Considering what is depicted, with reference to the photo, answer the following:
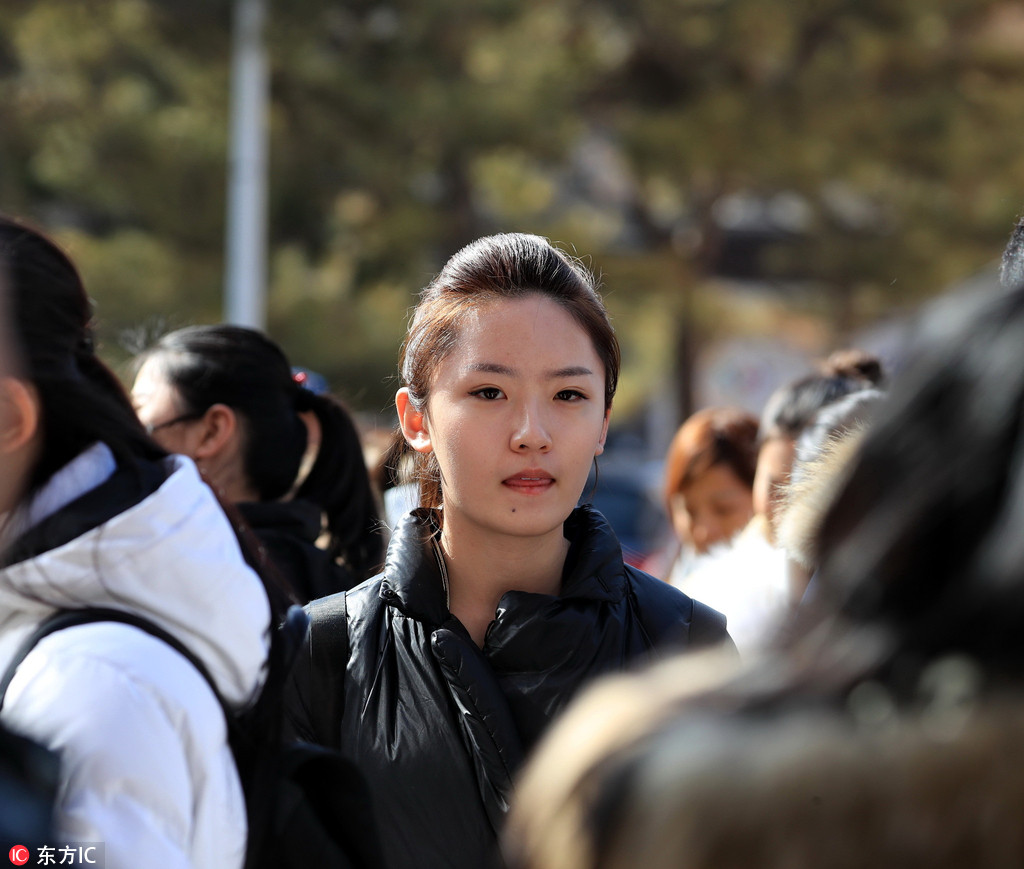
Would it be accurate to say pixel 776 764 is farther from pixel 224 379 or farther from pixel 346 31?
pixel 346 31

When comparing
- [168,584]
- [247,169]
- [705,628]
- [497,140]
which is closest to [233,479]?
[705,628]

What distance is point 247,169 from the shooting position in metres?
10.9

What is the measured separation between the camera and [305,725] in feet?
6.59

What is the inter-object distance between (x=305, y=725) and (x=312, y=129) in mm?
10722

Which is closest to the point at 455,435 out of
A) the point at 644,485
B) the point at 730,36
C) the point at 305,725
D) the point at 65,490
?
the point at 305,725

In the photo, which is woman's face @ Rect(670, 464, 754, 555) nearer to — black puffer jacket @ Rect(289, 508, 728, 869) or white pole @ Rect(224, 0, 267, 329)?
black puffer jacket @ Rect(289, 508, 728, 869)

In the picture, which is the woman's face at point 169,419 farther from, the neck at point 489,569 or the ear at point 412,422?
the neck at point 489,569

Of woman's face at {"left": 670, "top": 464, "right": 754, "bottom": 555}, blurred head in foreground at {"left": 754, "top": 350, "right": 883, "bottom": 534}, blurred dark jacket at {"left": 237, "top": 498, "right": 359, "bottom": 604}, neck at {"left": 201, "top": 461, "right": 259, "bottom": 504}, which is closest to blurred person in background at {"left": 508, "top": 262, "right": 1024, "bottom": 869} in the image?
blurred dark jacket at {"left": 237, "top": 498, "right": 359, "bottom": 604}

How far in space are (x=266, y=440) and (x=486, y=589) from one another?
41.2 inches

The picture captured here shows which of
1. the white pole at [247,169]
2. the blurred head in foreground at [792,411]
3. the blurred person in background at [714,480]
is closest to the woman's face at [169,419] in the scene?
the blurred head in foreground at [792,411]

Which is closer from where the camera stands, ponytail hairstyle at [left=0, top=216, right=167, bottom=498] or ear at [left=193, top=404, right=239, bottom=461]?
ponytail hairstyle at [left=0, top=216, right=167, bottom=498]

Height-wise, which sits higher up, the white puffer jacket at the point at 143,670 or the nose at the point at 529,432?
the nose at the point at 529,432

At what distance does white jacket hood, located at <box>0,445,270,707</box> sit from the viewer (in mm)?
1317

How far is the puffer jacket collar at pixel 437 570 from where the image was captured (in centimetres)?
207
